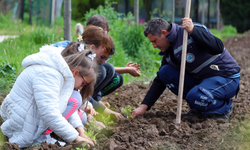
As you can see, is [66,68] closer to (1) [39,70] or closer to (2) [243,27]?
(1) [39,70]

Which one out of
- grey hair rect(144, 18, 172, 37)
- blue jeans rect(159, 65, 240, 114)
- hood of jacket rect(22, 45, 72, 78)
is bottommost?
blue jeans rect(159, 65, 240, 114)

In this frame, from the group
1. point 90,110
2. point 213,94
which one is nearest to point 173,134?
point 213,94

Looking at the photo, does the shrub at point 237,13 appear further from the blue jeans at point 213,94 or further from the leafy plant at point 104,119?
the leafy plant at point 104,119

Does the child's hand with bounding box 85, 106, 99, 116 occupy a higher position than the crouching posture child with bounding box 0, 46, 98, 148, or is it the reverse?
the crouching posture child with bounding box 0, 46, 98, 148

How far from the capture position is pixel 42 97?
1.84m

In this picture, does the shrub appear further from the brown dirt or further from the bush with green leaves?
the bush with green leaves

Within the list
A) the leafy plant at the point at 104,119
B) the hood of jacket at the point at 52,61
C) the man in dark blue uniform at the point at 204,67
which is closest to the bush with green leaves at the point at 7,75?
the leafy plant at the point at 104,119

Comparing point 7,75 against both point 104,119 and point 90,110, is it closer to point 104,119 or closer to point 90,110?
point 90,110

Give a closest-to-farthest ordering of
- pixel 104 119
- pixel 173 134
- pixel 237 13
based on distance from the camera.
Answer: pixel 173 134 < pixel 104 119 < pixel 237 13

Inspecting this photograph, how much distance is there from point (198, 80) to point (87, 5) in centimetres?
1676

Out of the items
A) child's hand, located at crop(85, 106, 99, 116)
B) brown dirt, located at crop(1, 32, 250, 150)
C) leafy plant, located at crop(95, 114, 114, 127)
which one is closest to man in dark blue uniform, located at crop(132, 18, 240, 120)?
brown dirt, located at crop(1, 32, 250, 150)

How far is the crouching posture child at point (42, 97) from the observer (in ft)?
6.10

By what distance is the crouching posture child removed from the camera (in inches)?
73.2

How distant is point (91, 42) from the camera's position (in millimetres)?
2844
